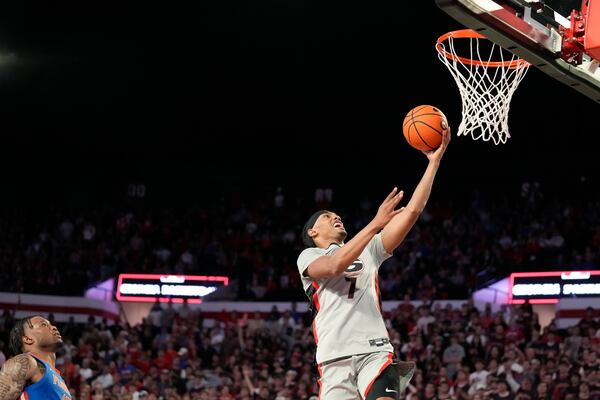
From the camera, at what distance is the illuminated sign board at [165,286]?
68.3 feet

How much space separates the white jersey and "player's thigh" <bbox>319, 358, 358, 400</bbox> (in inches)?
2.4

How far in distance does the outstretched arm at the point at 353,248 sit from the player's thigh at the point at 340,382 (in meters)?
0.53

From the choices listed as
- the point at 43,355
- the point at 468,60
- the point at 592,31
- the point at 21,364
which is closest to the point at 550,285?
the point at 468,60

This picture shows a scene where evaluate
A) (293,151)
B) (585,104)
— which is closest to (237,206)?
(293,151)

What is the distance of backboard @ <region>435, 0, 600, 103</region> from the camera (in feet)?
18.6

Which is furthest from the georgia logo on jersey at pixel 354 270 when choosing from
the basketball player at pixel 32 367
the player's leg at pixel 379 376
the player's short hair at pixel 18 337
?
the player's short hair at pixel 18 337

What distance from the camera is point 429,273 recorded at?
61.6ft

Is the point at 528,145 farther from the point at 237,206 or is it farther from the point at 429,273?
the point at 237,206

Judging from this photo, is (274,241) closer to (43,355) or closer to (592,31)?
(43,355)

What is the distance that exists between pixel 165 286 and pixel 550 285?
8523mm

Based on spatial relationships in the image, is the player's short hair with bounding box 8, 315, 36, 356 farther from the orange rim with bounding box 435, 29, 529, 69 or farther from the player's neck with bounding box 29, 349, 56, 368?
the orange rim with bounding box 435, 29, 529, 69

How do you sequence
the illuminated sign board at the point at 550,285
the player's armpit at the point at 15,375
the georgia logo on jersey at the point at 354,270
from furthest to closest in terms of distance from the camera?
1. the illuminated sign board at the point at 550,285
2. the georgia logo on jersey at the point at 354,270
3. the player's armpit at the point at 15,375

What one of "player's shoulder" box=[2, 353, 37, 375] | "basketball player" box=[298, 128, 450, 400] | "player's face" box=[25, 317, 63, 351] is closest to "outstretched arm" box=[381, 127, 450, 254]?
"basketball player" box=[298, 128, 450, 400]

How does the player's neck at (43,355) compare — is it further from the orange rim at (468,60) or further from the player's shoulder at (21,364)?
the orange rim at (468,60)
